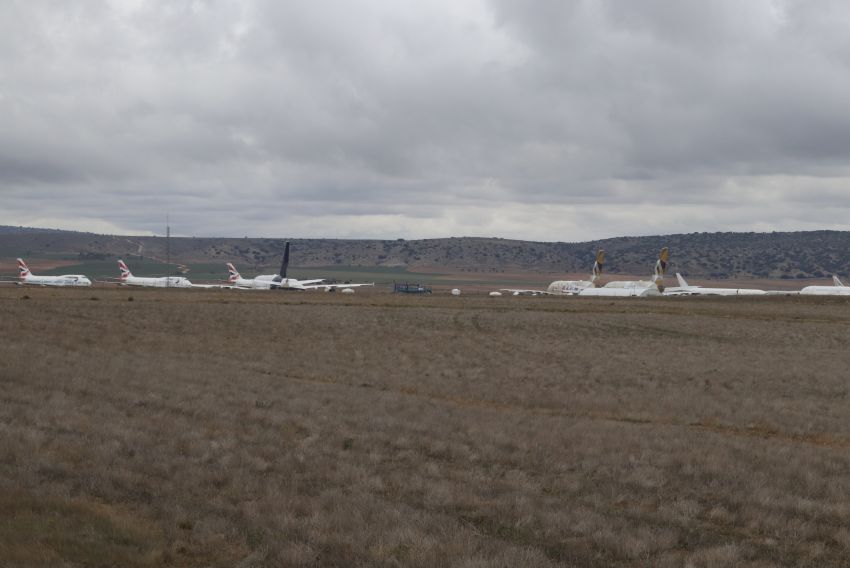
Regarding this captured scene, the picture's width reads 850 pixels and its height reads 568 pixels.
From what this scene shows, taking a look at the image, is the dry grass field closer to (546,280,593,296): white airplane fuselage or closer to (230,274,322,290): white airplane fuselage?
(230,274,322,290): white airplane fuselage

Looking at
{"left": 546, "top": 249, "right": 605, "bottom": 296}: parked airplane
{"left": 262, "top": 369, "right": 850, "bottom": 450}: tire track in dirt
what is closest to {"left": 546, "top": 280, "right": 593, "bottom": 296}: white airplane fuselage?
{"left": 546, "top": 249, "right": 605, "bottom": 296}: parked airplane

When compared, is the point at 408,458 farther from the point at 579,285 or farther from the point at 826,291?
the point at 826,291

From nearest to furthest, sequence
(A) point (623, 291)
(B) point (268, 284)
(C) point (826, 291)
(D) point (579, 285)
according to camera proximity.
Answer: (A) point (623, 291) < (C) point (826, 291) < (B) point (268, 284) < (D) point (579, 285)

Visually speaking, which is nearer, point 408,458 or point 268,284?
point 408,458

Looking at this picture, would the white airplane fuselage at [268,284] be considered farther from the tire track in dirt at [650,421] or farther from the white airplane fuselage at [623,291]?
the tire track in dirt at [650,421]

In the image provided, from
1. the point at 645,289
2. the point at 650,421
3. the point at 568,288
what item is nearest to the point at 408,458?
the point at 650,421

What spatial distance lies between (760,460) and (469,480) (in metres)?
6.29

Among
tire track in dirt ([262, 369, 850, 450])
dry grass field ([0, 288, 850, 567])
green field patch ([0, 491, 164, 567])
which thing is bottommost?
tire track in dirt ([262, 369, 850, 450])

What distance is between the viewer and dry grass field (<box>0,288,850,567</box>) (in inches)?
359

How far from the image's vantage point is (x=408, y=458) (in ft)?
47.0

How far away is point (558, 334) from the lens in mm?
46719

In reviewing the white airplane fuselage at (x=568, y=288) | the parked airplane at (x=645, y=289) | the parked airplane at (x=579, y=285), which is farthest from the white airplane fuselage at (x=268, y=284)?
the parked airplane at (x=645, y=289)

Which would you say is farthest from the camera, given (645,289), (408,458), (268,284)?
(268,284)

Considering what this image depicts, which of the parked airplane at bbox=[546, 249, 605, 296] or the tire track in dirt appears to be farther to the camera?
the parked airplane at bbox=[546, 249, 605, 296]
